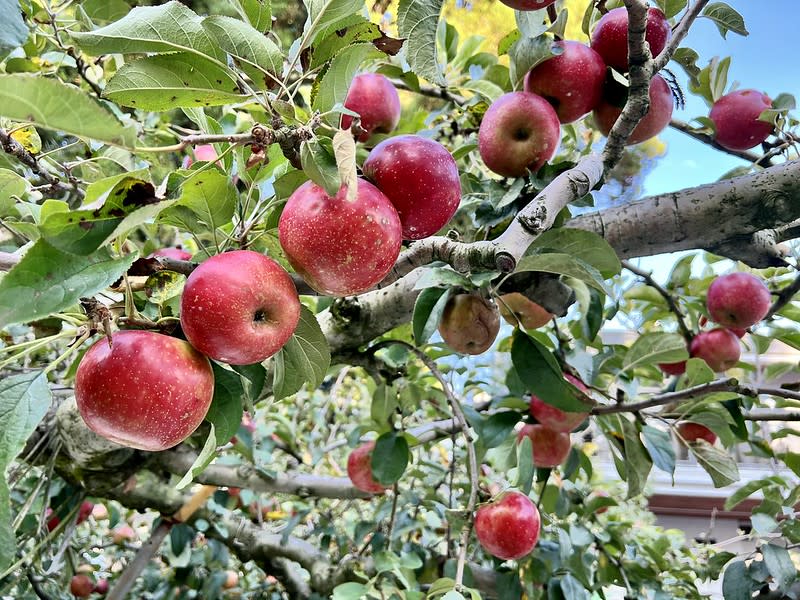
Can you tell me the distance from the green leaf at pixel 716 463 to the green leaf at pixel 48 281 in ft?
3.15

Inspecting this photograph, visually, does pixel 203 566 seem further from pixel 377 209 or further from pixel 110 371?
pixel 377 209

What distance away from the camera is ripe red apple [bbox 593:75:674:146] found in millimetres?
759

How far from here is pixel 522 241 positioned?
47cm

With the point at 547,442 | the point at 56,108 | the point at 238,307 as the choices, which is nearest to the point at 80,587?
the point at 547,442

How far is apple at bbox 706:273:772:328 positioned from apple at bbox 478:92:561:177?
56 centimetres

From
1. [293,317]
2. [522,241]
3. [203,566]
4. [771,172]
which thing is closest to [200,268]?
[293,317]

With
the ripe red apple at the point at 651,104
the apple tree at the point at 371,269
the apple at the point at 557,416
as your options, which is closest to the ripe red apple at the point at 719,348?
the apple tree at the point at 371,269

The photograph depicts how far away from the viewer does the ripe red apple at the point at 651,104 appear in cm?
76

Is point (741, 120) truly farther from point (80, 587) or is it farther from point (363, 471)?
point (80, 587)

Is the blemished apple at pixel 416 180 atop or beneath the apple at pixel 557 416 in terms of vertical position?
atop

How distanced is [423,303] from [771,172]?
18.8 inches

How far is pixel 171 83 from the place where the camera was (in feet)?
1.55

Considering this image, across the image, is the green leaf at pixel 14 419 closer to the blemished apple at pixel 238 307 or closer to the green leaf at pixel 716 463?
the blemished apple at pixel 238 307

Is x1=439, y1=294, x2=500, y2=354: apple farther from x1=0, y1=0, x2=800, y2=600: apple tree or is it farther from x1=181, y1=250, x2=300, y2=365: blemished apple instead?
x1=181, y1=250, x2=300, y2=365: blemished apple
